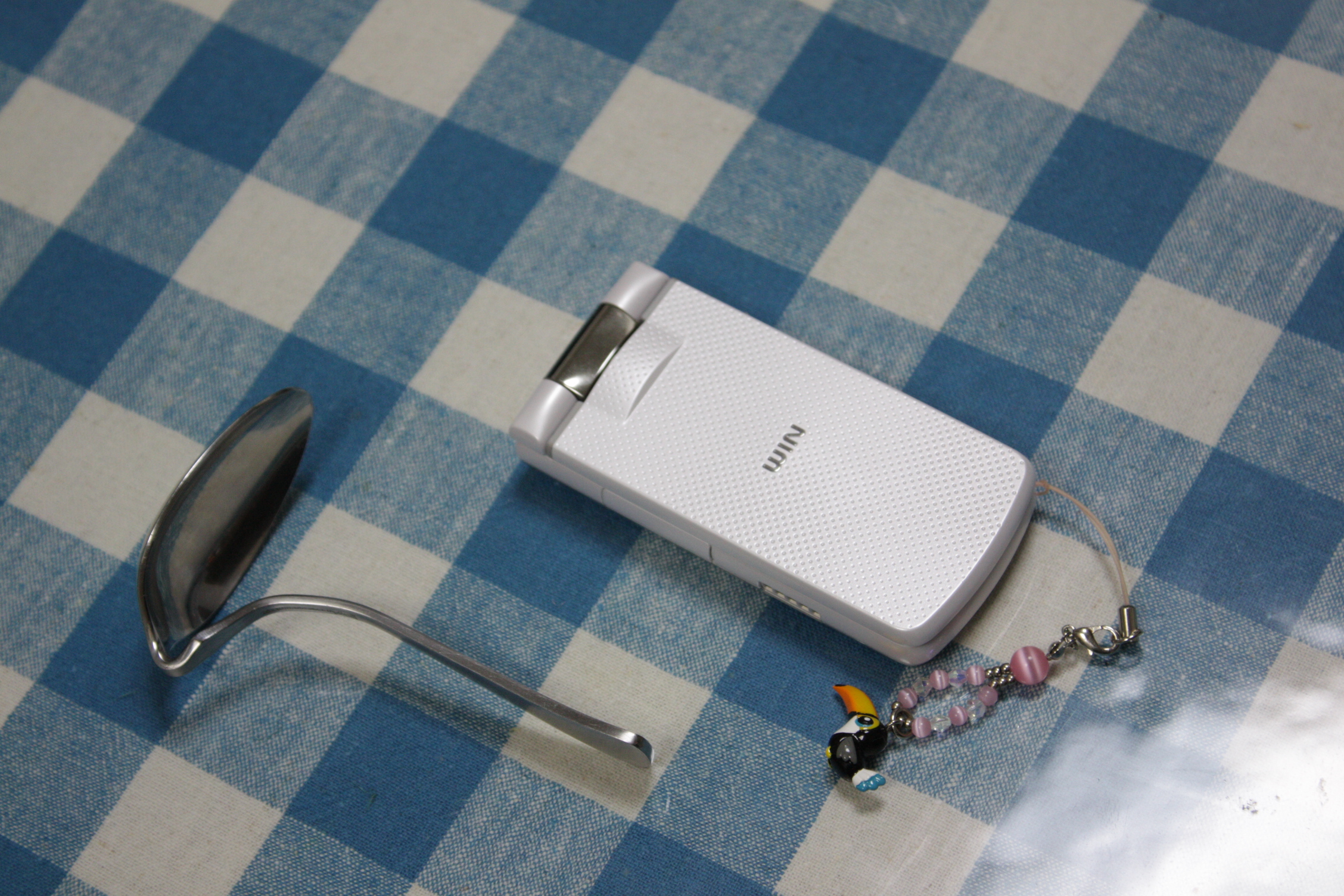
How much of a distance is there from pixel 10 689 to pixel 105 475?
171 mm

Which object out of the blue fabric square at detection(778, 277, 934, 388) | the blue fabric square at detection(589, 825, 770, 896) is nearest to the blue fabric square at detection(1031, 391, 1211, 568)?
the blue fabric square at detection(778, 277, 934, 388)

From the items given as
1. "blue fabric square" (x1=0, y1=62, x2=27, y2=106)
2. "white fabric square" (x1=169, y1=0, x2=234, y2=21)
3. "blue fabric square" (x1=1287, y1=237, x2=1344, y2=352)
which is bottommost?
"blue fabric square" (x1=1287, y1=237, x2=1344, y2=352)

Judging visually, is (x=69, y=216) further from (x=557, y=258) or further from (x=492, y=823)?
(x=492, y=823)

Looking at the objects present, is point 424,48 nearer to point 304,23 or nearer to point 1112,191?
point 304,23

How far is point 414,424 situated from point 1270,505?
0.63 m

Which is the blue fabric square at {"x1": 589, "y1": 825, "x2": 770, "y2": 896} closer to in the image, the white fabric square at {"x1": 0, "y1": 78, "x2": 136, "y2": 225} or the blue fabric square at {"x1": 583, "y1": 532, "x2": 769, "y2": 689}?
the blue fabric square at {"x1": 583, "y1": 532, "x2": 769, "y2": 689}

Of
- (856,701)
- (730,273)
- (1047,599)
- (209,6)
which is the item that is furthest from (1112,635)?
(209,6)

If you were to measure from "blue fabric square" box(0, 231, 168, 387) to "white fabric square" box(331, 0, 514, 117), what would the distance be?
0.86 ft

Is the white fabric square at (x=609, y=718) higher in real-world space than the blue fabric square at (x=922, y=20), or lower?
lower

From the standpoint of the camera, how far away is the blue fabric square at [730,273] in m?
0.84

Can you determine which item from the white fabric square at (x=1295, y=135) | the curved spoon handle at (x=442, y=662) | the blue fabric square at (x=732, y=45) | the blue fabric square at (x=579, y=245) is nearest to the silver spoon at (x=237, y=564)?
the curved spoon handle at (x=442, y=662)

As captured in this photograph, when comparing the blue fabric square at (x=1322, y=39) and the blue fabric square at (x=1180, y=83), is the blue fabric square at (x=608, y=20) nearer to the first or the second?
the blue fabric square at (x=1180, y=83)

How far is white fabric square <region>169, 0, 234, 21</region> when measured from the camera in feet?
3.23

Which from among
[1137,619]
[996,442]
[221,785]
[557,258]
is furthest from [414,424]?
[1137,619]
